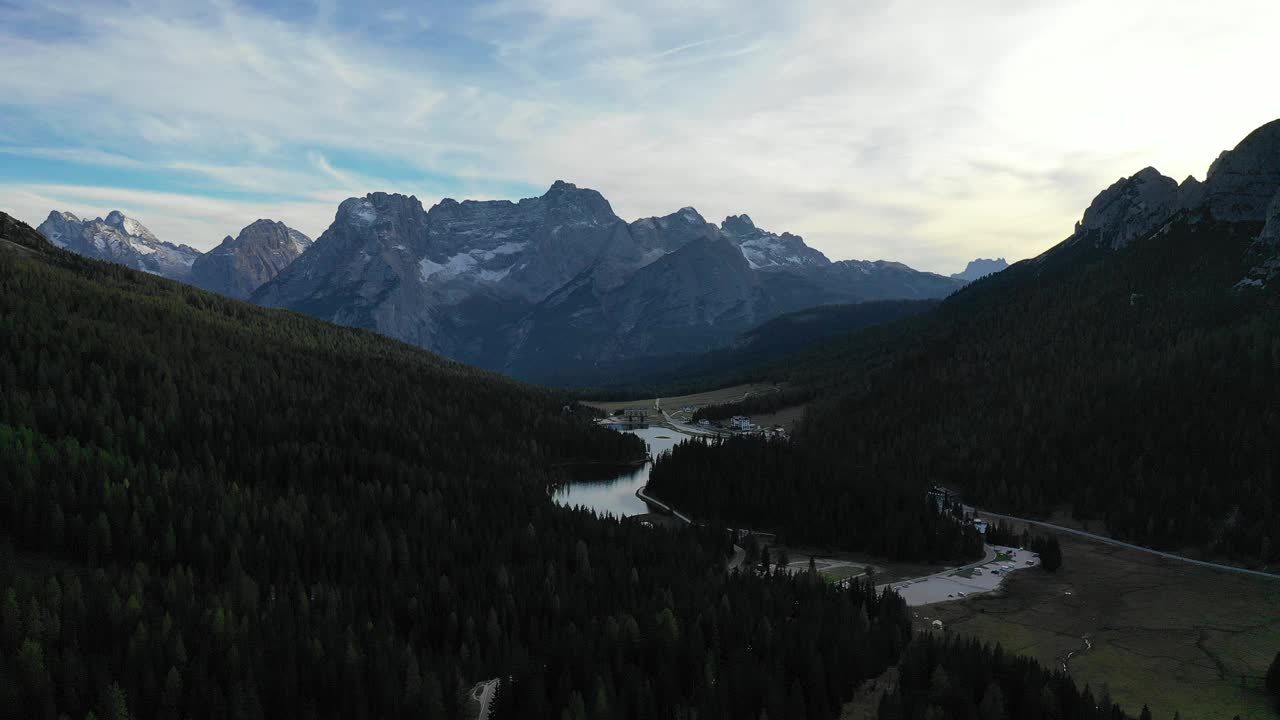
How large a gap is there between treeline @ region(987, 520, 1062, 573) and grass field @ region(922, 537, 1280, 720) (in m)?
1.81

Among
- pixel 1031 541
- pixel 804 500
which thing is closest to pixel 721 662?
pixel 1031 541

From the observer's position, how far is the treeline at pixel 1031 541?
107m

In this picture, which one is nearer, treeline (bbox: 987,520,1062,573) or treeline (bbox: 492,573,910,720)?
treeline (bbox: 492,573,910,720)

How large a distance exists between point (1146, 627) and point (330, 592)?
3422 inches

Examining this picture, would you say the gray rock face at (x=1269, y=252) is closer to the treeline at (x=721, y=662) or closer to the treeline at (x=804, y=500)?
the treeline at (x=804, y=500)

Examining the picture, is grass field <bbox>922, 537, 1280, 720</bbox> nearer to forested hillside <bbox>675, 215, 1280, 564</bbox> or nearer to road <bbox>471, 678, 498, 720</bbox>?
forested hillside <bbox>675, 215, 1280, 564</bbox>

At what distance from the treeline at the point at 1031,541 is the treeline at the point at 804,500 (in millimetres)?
4556

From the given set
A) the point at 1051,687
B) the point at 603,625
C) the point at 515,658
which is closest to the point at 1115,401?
the point at 1051,687

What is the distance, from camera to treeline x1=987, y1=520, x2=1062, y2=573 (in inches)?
4210

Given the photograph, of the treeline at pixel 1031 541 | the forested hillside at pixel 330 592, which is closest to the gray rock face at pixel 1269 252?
the treeline at pixel 1031 541

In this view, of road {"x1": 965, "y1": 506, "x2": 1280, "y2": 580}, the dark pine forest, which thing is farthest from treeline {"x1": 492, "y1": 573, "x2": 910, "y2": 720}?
road {"x1": 965, "y1": 506, "x2": 1280, "y2": 580}

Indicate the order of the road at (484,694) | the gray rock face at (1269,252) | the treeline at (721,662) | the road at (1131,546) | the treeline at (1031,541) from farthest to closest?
the gray rock face at (1269,252), the treeline at (1031,541), the road at (1131,546), the road at (484,694), the treeline at (721,662)

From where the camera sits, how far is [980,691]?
65.1m

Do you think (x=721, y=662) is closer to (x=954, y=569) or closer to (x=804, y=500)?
(x=954, y=569)
